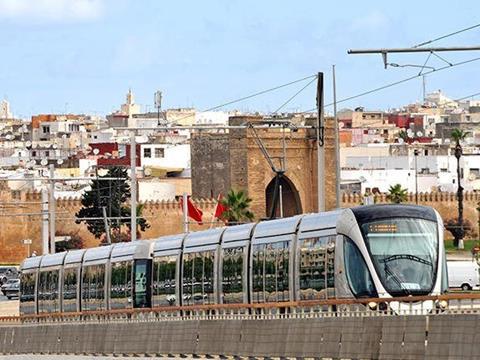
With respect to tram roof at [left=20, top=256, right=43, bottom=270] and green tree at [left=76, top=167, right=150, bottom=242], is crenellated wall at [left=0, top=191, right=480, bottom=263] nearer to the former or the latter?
green tree at [left=76, top=167, right=150, bottom=242]

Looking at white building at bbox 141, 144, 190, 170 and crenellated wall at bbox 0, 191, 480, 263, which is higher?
white building at bbox 141, 144, 190, 170

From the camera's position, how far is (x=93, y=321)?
43.9 metres

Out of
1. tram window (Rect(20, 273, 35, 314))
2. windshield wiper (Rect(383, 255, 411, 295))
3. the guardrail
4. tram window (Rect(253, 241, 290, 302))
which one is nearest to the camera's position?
the guardrail

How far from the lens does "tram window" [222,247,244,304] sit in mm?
39750

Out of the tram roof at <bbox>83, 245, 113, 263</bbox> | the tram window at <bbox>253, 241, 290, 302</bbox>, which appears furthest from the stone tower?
the tram window at <bbox>253, 241, 290, 302</bbox>

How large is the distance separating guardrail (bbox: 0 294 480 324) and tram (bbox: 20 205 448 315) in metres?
0.87

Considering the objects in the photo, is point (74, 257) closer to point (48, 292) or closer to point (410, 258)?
point (48, 292)

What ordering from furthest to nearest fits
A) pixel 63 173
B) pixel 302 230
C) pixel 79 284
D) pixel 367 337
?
pixel 63 173 → pixel 79 284 → pixel 302 230 → pixel 367 337

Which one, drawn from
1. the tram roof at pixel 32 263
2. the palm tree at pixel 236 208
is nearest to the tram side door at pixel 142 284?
the tram roof at pixel 32 263

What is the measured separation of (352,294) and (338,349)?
6.15 m

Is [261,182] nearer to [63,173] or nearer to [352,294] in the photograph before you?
[63,173]

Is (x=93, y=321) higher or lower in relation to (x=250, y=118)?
lower

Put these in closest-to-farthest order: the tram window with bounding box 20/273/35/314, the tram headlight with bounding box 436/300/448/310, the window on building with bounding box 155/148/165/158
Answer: the tram headlight with bounding box 436/300/448/310
the tram window with bounding box 20/273/35/314
the window on building with bounding box 155/148/165/158

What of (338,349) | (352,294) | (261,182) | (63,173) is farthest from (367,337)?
(63,173)
